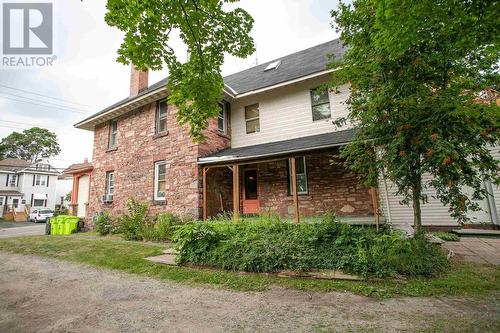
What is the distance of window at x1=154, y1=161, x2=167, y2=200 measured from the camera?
34.7ft

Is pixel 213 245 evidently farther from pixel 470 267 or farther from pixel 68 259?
pixel 470 267

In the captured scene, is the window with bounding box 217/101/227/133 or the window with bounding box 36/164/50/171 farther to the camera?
the window with bounding box 36/164/50/171

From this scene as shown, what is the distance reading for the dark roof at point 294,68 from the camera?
10.0 metres

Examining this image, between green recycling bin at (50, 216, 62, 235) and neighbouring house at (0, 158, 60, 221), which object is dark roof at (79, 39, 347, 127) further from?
neighbouring house at (0, 158, 60, 221)

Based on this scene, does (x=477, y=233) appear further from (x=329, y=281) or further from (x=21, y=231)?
(x=21, y=231)

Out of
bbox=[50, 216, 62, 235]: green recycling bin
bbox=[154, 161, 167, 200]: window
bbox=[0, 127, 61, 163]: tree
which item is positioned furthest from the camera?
bbox=[0, 127, 61, 163]: tree

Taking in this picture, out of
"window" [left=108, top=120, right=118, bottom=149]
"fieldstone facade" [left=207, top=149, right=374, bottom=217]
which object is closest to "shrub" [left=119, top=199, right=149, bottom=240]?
"fieldstone facade" [left=207, top=149, right=374, bottom=217]

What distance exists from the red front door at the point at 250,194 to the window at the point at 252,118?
1.99 meters

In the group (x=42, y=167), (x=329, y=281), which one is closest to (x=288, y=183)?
(x=329, y=281)

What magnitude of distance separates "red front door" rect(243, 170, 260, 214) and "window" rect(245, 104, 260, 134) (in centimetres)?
199

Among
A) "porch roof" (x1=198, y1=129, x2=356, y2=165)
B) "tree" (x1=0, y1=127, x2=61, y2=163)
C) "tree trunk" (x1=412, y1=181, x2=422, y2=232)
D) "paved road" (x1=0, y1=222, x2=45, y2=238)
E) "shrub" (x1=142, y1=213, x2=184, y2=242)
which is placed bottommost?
"paved road" (x1=0, y1=222, x2=45, y2=238)

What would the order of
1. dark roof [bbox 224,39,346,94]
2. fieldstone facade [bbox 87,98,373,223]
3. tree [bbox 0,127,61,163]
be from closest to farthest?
fieldstone facade [bbox 87,98,373,223]
dark roof [bbox 224,39,346,94]
tree [bbox 0,127,61,163]

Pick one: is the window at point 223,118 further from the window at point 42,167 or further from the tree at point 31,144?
the tree at point 31,144

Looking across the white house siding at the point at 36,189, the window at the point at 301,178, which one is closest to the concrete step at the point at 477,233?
the window at the point at 301,178
